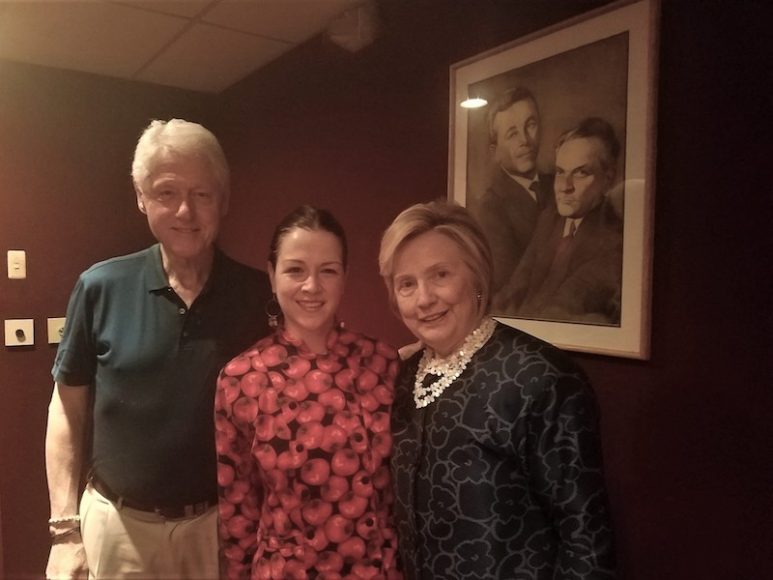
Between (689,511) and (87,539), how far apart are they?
0.85 metres

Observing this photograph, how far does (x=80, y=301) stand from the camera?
80cm

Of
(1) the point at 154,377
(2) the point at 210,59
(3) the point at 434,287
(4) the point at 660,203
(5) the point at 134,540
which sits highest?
(2) the point at 210,59

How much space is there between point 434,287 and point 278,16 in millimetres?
465

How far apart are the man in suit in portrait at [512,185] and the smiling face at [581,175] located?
3cm

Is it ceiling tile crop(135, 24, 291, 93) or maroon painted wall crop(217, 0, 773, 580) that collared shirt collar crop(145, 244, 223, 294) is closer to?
maroon painted wall crop(217, 0, 773, 580)

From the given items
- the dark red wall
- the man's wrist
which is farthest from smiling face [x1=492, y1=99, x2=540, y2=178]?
the man's wrist

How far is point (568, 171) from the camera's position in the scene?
86 cm

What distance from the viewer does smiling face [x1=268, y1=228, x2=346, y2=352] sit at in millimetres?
786

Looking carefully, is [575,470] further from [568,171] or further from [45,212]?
[45,212]

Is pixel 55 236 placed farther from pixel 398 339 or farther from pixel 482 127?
pixel 482 127

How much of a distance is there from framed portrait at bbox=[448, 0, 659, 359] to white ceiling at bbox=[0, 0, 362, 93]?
26 cm

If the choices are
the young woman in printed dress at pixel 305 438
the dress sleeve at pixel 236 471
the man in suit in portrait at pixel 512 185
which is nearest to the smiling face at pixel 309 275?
the young woman in printed dress at pixel 305 438

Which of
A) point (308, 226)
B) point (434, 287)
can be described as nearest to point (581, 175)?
point (434, 287)

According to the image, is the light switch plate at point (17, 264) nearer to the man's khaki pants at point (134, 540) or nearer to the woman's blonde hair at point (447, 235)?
the man's khaki pants at point (134, 540)
